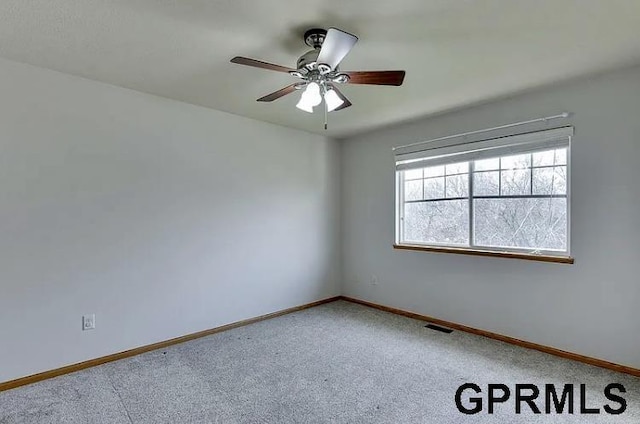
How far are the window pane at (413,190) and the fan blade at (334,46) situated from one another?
2398 mm

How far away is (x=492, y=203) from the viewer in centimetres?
336

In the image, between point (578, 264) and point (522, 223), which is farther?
point (522, 223)

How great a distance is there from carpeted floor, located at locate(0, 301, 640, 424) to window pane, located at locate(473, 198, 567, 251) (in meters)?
0.95

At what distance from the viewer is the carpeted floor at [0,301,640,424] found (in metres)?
2.04

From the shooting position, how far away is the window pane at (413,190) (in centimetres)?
402

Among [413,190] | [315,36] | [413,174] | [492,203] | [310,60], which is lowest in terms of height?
[492,203]

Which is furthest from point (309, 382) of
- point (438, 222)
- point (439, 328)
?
point (438, 222)

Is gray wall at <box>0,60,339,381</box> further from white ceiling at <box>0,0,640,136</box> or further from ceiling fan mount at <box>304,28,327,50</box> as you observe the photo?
ceiling fan mount at <box>304,28,327,50</box>

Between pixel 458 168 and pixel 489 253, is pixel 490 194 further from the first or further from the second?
pixel 489 253

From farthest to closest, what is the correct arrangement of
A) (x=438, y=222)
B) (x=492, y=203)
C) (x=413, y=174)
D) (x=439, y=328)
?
(x=413, y=174) → (x=438, y=222) → (x=439, y=328) → (x=492, y=203)

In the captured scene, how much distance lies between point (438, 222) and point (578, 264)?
1.34 meters

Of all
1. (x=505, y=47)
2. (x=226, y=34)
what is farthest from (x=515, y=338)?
(x=226, y=34)

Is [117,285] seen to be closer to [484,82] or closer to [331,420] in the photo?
[331,420]

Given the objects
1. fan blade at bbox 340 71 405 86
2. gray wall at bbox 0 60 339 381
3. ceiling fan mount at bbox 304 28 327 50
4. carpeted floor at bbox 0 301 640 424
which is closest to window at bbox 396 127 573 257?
carpeted floor at bbox 0 301 640 424
